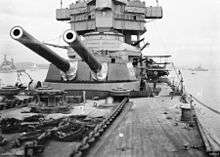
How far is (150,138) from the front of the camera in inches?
180

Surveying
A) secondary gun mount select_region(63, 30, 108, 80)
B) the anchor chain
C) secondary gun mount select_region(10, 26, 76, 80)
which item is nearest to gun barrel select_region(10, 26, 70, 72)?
secondary gun mount select_region(10, 26, 76, 80)

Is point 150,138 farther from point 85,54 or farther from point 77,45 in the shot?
point 85,54

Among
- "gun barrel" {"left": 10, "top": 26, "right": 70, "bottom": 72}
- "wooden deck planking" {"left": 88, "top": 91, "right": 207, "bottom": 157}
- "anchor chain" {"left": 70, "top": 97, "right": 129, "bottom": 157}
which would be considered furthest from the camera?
"gun barrel" {"left": 10, "top": 26, "right": 70, "bottom": 72}

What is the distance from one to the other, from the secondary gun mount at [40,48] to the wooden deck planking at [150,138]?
7.71ft

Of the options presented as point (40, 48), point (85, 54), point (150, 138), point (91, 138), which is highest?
point (40, 48)

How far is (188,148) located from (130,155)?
2.76 ft

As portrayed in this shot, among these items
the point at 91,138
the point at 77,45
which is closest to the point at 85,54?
the point at 77,45

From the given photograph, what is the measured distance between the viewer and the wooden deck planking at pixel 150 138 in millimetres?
3807

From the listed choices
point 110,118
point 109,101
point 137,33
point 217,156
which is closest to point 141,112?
point 109,101

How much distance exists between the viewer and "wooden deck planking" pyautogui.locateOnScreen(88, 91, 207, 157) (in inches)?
150

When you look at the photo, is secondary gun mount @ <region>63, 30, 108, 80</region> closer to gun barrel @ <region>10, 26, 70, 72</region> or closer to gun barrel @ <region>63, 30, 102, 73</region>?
gun barrel @ <region>63, 30, 102, 73</region>

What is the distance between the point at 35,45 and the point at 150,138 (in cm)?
346

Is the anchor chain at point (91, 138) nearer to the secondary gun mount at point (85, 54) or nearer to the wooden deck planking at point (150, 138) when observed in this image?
the wooden deck planking at point (150, 138)

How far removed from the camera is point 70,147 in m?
3.99
